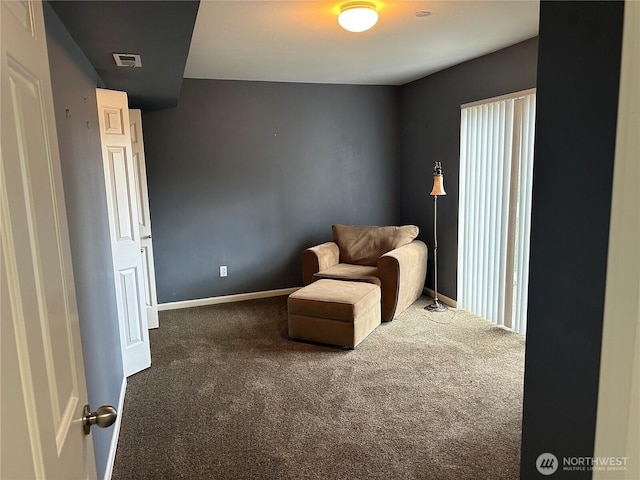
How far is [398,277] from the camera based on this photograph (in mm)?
4199

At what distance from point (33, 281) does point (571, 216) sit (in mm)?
937

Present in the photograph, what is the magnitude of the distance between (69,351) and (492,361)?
3121 mm

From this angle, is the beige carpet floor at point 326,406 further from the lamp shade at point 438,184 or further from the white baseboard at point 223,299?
the lamp shade at point 438,184

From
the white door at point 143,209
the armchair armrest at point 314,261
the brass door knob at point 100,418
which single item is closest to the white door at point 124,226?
the white door at point 143,209

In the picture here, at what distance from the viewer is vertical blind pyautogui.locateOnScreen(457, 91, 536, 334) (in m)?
3.70

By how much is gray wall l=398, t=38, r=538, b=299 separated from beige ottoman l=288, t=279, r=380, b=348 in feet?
4.22

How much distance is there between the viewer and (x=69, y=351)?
975mm

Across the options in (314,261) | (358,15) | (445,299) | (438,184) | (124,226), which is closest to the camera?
(358,15)

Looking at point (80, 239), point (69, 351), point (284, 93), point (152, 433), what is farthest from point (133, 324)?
point (284, 93)

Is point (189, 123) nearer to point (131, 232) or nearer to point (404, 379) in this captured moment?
point (131, 232)

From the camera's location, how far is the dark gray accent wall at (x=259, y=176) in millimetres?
4742

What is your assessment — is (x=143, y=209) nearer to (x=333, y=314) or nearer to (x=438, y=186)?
(x=333, y=314)

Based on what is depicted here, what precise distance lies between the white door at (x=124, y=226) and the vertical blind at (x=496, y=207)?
2928 millimetres

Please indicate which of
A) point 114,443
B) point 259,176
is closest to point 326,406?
point 114,443
